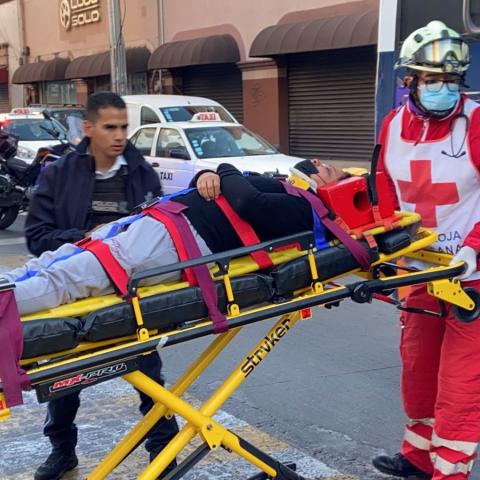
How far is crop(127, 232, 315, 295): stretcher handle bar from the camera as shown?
2.58 meters

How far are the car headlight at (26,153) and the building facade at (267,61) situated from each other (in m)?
5.79

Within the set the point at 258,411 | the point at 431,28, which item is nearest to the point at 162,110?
the point at 258,411

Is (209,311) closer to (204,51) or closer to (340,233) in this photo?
(340,233)

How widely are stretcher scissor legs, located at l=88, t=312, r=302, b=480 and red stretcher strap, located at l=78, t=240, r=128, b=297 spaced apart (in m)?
0.29

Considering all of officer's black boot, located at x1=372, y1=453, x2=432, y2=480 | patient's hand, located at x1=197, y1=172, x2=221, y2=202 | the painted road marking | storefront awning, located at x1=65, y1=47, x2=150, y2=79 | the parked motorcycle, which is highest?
storefront awning, located at x1=65, y1=47, x2=150, y2=79

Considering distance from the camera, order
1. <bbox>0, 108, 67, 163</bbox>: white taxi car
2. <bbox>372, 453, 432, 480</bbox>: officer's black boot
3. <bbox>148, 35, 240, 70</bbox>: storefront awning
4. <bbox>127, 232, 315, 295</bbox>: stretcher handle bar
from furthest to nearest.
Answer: <bbox>148, 35, 240, 70</bbox>: storefront awning → <bbox>0, 108, 67, 163</bbox>: white taxi car → <bbox>372, 453, 432, 480</bbox>: officer's black boot → <bbox>127, 232, 315, 295</bbox>: stretcher handle bar

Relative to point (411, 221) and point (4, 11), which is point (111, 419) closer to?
point (411, 221)

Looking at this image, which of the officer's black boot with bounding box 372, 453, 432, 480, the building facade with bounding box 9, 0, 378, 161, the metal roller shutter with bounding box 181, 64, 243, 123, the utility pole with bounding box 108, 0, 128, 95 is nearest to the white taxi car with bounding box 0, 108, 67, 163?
the utility pole with bounding box 108, 0, 128, 95

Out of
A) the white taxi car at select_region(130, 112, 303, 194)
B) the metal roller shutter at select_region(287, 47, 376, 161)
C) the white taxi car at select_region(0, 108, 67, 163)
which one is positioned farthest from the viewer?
the metal roller shutter at select_region(287, 47, 376, 161)

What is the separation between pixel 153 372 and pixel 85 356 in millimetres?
998

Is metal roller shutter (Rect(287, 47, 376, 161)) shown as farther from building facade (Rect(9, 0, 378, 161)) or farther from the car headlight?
the car headlight

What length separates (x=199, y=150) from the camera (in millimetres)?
11695

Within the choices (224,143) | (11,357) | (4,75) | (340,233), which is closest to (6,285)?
(11,357)

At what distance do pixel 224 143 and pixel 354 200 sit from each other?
29.7 feet
